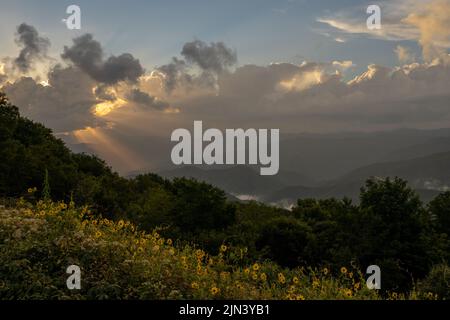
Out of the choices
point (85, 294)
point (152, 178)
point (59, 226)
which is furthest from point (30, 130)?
point (85, 294)

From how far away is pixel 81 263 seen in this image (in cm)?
925

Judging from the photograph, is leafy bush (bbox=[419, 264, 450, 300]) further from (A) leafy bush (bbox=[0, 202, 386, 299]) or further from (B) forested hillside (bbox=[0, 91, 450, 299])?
(A) leafy bush (bbox=[0, 202, 386, 299])

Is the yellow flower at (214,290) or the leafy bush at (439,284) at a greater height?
the yellow flower at (214,290)

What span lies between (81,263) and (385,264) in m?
20.4

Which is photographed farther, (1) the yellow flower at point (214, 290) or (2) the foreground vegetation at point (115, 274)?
(2) the foreground vegetation at point (115, 274)

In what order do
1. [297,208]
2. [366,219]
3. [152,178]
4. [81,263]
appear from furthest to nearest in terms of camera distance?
[152,178], [297,208], [366,219], [81,263]

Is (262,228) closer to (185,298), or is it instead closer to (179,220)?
(179,220)

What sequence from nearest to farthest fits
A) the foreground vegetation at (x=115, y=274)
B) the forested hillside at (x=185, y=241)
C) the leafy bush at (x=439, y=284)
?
the foreground vegetation at (x=115, y=274) → the forested hillside at (x=185, y=241) → the leafy bush at (x=439, y=284)

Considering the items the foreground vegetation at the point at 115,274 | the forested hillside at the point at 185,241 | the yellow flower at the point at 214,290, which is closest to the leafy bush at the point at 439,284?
the forested hillside at the point at 185,241

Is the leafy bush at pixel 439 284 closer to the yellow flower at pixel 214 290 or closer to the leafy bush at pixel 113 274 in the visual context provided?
the leafy bush at pixel 113 274

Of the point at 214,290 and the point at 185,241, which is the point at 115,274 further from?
the point at 185,241

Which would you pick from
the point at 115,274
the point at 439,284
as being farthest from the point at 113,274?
the point at 439,284

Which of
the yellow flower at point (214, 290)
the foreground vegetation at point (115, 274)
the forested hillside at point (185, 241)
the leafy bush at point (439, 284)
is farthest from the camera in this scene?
the leafy bush at point (439, 284)

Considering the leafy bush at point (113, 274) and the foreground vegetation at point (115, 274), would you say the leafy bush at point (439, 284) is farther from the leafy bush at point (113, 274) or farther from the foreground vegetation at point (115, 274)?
the leafy bush at point (113, 274)
